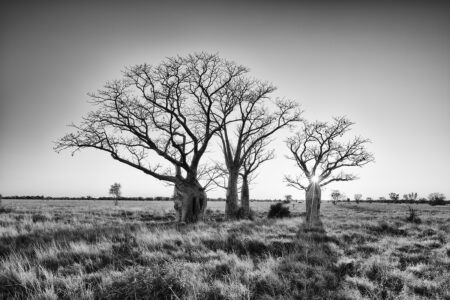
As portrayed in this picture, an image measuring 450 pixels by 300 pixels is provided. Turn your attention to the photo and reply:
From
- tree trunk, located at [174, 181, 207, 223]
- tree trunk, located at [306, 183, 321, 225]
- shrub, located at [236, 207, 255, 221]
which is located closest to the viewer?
tree trunk, located at [174, 181, 207, 223]

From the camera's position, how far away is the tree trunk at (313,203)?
1606 cm

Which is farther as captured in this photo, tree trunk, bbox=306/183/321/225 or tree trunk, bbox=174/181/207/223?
tree trunk, bbox=306/183/321/225

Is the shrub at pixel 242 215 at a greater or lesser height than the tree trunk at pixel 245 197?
lesser

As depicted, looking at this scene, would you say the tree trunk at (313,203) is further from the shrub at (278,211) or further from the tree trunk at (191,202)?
the tree trunk at (191,202)

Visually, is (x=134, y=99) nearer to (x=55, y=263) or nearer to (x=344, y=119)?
(x=55, y=263)

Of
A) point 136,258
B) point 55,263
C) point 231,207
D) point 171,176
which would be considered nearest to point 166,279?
point 136,258

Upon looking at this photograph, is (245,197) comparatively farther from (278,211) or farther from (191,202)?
(191,202)

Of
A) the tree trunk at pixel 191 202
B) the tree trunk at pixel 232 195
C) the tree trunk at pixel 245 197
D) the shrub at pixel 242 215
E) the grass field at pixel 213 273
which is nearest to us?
the grass field at pixel 213 273

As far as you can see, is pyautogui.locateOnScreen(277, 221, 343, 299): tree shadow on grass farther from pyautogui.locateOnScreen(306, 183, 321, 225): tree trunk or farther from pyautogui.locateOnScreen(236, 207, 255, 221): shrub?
pyautogui.locateOnScreen(236, 207, 255, 221): shrub

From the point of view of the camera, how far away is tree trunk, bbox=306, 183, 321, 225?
16.1 meters

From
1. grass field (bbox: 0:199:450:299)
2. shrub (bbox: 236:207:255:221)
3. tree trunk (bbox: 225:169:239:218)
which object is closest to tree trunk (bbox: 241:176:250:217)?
shrub (bbox: 236:207:255:221)

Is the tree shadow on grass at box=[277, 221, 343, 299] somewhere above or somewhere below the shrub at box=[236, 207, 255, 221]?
above

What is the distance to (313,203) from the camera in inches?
648

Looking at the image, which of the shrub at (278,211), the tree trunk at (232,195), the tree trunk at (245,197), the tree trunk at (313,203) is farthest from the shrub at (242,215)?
the shrub at (278,211)
